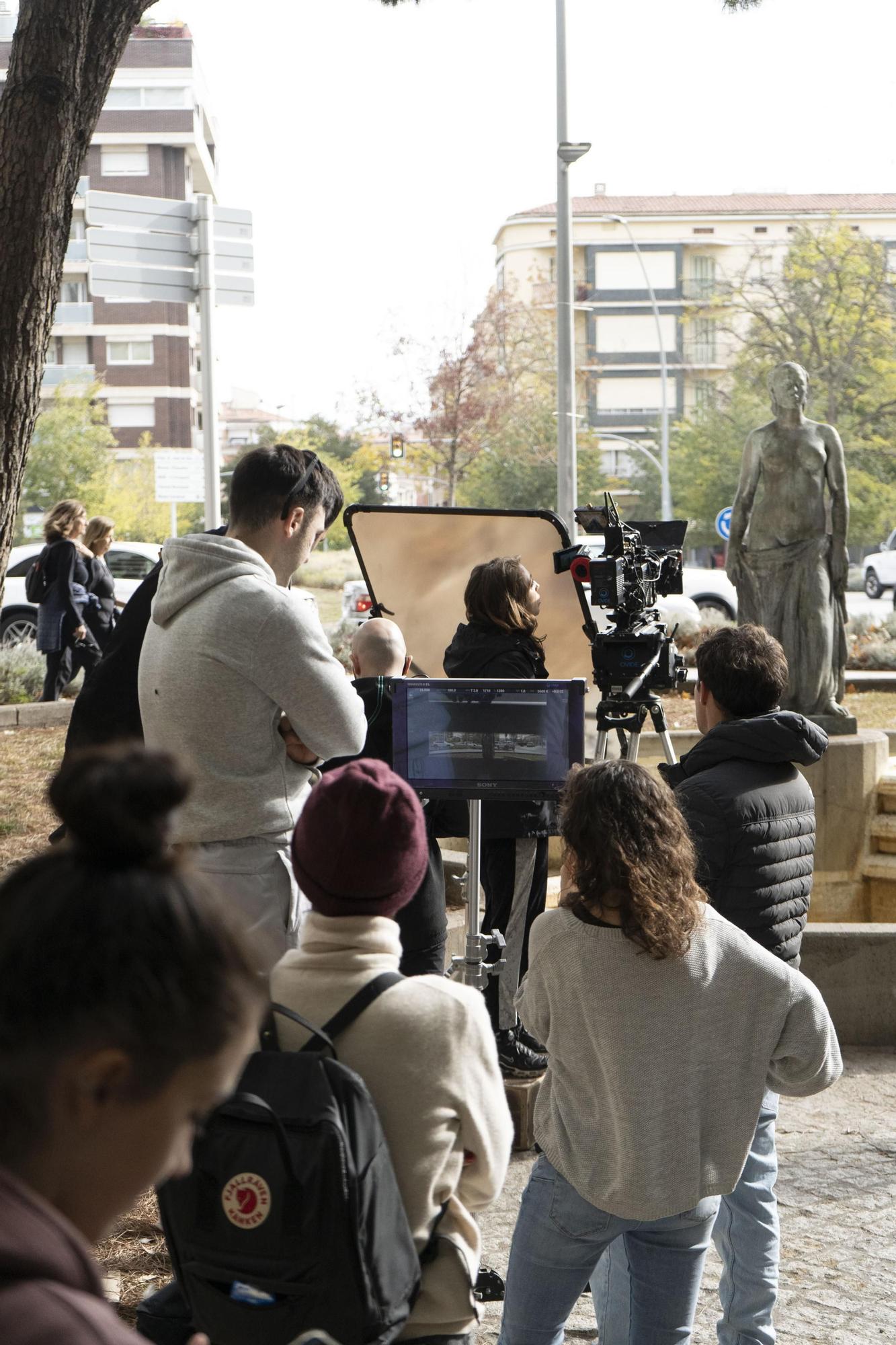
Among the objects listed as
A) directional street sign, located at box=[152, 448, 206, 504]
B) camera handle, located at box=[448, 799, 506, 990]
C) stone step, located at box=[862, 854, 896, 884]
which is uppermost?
directional street sign, located at box=[152, 448, 206, 504]

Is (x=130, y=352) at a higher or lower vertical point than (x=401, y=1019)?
higher

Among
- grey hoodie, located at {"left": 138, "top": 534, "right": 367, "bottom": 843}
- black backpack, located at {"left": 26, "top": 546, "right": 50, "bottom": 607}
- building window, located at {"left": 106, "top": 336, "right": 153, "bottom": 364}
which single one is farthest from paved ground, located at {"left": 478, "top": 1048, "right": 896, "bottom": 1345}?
building window, located at {"left": 106, "top": 336, "right": 153, "bottom": 364}

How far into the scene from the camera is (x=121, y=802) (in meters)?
1.06

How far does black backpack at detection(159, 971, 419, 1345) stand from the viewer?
1.68 m

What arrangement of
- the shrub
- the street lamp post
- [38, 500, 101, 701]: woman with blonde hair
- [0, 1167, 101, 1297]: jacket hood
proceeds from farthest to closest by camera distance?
the street lamp post < the shrub < [38, 500, 101, 701]: woman with blonde hair < [0, 1167, 101, 1297]: jacket hood

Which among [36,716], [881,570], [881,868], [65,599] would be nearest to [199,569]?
[881,868]

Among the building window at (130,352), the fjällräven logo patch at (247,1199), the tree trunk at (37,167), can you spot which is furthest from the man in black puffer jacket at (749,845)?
the building window at (130,352)

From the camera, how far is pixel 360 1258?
1.70 meters

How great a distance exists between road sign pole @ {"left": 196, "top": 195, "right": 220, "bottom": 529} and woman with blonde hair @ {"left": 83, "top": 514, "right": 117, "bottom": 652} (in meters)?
2.04

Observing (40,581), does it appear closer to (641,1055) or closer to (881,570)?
(641,1055)

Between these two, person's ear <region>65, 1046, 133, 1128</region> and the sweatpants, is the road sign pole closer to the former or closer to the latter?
the sweatpants

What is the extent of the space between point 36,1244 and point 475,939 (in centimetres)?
325

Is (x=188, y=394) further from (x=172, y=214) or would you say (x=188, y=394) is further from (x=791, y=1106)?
(x=791, y=1106)

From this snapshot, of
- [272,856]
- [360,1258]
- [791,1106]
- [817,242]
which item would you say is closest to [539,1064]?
[791,1106]
